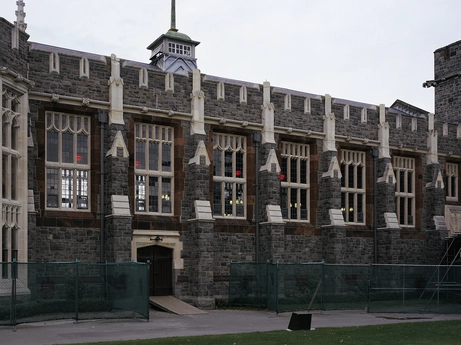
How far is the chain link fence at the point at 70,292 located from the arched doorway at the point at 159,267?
3.21 m

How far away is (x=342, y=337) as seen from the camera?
17.3 m

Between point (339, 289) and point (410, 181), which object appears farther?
point (410, 181)

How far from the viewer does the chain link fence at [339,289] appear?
24.9 metres

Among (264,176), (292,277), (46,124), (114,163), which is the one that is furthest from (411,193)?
(46,124)

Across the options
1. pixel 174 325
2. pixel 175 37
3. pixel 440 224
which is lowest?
pixel 174 325

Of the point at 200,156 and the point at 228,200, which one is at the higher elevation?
the point at 200,156

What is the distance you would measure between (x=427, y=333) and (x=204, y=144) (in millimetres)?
12014

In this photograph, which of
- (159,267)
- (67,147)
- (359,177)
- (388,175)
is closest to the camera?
(67,147)

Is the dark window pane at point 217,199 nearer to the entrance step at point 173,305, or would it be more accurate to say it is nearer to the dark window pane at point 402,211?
the entrance step at point 173,305

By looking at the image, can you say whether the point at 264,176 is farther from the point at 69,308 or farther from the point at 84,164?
the point at 69,308

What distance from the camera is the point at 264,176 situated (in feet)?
94.3

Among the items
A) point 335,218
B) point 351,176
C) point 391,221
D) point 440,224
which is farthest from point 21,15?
point 440,224

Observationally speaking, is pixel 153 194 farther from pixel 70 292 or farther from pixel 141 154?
pixel 70 292

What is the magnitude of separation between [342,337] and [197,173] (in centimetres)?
1110
